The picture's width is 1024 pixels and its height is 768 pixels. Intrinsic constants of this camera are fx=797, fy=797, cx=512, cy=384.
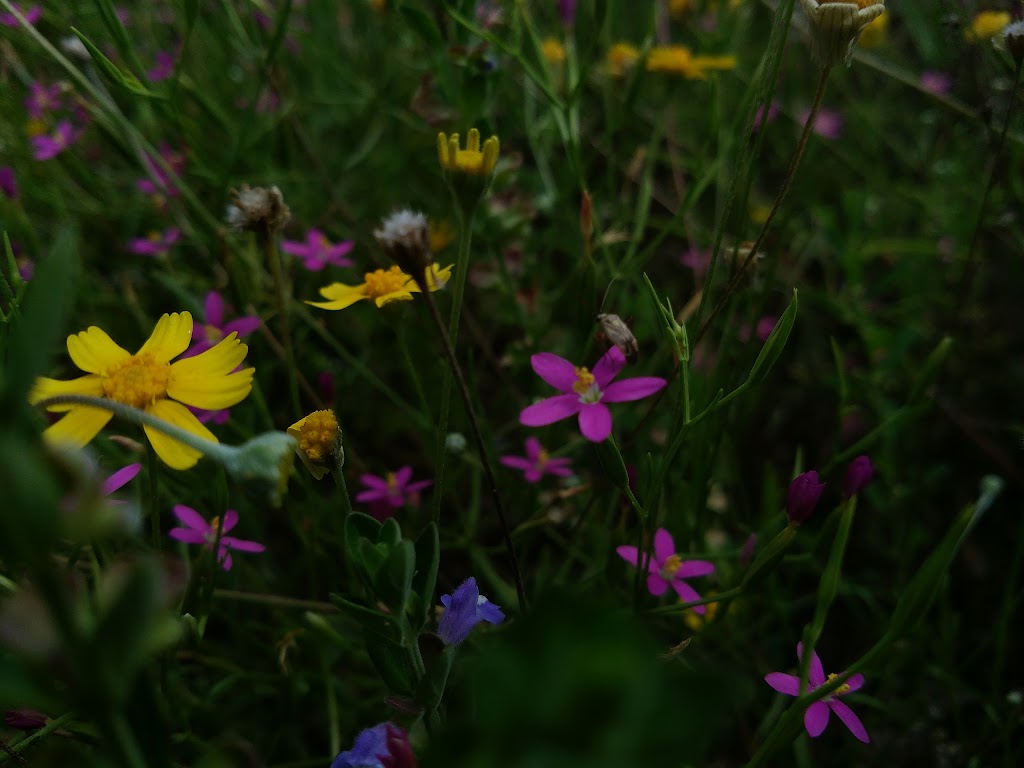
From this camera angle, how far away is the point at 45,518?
235 millimetres

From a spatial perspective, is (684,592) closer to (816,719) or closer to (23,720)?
(816,719)

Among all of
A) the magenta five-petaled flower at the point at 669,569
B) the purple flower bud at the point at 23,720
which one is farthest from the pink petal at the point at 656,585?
the purple flower bud at the point at 23,720

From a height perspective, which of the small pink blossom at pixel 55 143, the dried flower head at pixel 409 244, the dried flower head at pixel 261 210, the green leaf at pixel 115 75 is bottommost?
the small pink blossom at pixel 55 143

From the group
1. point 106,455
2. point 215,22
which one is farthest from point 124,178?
point 106,455

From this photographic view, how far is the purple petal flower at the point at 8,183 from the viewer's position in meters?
0.98

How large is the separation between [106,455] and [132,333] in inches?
14.7

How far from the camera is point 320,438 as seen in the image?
53cm

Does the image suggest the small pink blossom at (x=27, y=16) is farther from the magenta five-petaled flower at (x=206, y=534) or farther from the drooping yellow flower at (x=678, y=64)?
the drooping yellow flower at (x=678, y=64)

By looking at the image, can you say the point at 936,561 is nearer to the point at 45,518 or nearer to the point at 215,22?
the point at 45,518

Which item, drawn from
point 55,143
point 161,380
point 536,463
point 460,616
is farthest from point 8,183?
point 460,616

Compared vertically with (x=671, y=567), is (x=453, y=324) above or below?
above

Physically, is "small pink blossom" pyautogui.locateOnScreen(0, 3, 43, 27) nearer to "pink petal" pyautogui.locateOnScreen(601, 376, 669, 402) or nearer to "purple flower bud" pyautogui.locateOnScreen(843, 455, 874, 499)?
"pink petal" pyautogui.locateOnScreen(601, 376, 669, 402)

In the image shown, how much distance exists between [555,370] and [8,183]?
2.59 ft

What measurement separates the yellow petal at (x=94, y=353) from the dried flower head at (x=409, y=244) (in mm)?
236
